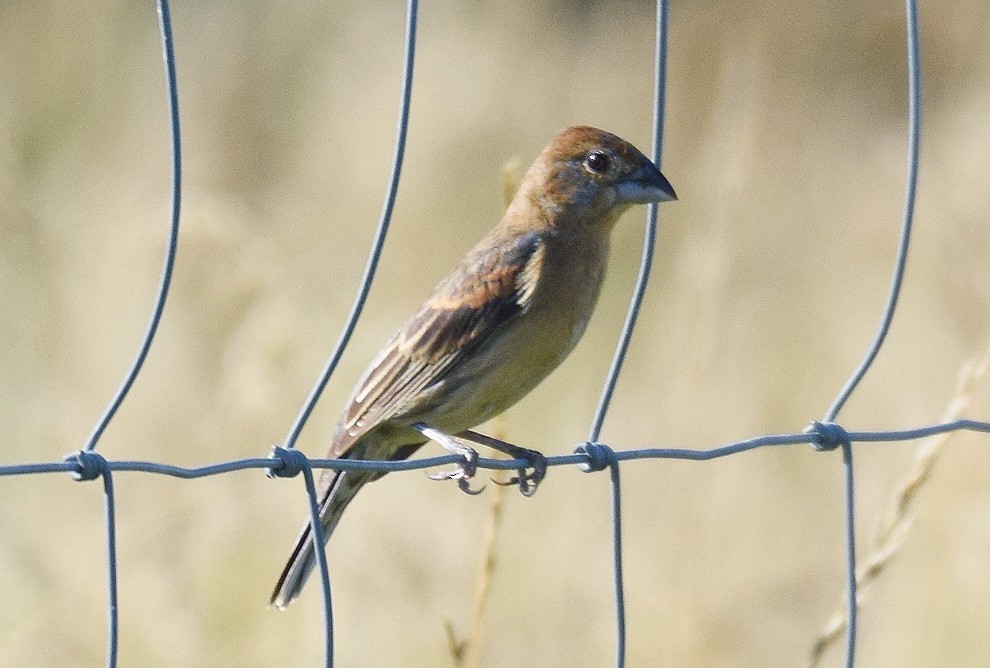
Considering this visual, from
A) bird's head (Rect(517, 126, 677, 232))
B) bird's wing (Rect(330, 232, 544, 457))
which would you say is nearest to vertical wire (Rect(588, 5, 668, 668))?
bird's wing (Rect(330, 232, 544, 457))

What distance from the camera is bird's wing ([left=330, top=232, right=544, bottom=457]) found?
418 centimetres

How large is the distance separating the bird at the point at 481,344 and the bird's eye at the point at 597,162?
3.1 inches

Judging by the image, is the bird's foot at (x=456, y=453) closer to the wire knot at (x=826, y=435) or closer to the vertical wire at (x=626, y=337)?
the vertical wire at (x=626, y=337)

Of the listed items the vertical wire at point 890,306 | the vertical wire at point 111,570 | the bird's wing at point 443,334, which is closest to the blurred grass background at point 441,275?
the bird's wing at point 443,334

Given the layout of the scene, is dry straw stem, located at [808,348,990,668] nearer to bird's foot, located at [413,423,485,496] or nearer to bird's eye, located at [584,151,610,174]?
bird's foot, located at [413,423,485,496]

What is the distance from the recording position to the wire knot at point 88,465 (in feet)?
7.79

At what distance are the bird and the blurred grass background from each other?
0.38m

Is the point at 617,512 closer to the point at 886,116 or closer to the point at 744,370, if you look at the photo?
the point at 744,370

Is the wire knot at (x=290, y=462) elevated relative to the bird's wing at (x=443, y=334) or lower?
lower

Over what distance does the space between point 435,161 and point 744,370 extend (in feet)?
9.46

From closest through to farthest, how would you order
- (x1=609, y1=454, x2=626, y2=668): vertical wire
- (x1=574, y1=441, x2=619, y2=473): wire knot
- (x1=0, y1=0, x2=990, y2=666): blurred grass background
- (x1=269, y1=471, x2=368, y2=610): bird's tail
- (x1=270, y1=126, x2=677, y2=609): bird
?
(x1=609, y1=454, x2=626, y2=668): vertical wire < (x1=574, y1=441, x2=619, y2=473): wire knot < (x1=269, y1=471, x2=368, y2=610): bird's tail < (x1=270, y1=126, x2=677, y2=609): bird < (x1=0, y1=0, x2=990, y2=666): blurred grass background

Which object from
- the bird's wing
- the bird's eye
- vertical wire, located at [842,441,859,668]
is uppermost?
the bird's eye

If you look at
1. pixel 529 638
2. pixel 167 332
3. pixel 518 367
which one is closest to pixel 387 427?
pixel 518 367

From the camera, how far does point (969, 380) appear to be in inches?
142
